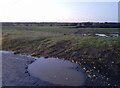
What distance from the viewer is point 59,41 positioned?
4722 centimetres

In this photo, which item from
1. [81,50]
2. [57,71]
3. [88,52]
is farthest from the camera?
[81,50]

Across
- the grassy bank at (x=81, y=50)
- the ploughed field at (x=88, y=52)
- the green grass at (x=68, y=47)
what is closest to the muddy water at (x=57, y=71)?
the ploughed field at (x=88, y=52)


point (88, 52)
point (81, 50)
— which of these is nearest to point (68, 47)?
point (81, 50)

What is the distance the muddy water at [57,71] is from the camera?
2591 cm

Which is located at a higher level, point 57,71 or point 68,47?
point 68,47

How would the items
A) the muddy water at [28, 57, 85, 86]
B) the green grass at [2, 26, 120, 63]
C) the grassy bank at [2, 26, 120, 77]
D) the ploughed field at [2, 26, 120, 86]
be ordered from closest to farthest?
the muddy water at [28, 57, 85, 86] < the ploughed field at [2, 26, 120, 86] < the grassy bank at [2, 26, 120, 77] < the green grass at [2, 26, 120, 63]

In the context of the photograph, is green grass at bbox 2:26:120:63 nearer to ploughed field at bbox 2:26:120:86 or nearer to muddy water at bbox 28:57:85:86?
ploughed field at bbox 2:26:120:86

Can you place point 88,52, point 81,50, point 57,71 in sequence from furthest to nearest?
point 81,50 → point 88,52 → point 57,71

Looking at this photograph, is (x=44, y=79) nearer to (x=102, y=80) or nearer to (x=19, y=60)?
(x=102, y=80)

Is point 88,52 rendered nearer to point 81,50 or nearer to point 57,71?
point 81,50

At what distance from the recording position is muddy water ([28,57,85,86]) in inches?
1020

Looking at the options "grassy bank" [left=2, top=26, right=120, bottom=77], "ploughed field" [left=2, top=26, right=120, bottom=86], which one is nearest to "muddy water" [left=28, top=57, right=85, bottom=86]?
"ploughed field" [left=2, top=26, right=120, bottom=86]

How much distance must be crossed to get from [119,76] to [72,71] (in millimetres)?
6137

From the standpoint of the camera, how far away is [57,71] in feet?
99.7
